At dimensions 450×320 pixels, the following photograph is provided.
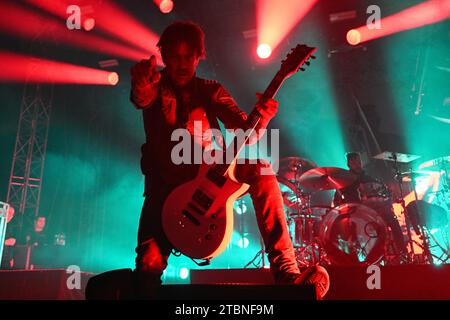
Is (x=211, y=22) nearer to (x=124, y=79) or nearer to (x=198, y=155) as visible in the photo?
(x=124, y=79)

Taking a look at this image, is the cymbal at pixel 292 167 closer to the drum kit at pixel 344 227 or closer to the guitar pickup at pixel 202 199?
the drum kit at pixel 344 227

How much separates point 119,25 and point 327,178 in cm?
630

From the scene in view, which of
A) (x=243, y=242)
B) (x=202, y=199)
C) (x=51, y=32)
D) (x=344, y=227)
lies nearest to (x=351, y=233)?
(x=344, y=227)

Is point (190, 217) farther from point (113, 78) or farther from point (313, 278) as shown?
point (113, 78)

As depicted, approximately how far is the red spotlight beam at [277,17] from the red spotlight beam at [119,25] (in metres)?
2.62

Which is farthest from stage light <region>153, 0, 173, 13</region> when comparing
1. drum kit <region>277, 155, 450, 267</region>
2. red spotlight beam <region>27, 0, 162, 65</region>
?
drum kit <region>277, 155, 450, 267</region>

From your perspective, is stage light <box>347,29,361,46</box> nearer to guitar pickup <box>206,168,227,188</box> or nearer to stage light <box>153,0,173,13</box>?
stage light <box>153,0,173,13</box>

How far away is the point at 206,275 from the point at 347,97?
7.78 meters

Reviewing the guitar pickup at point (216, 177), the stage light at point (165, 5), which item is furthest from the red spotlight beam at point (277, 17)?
the guitar pickup at point (216, 177)

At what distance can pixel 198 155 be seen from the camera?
241 cm

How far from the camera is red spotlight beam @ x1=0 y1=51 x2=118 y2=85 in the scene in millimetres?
10234

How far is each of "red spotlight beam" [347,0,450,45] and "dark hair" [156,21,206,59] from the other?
6657 millimetres
